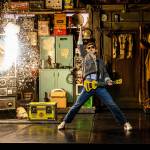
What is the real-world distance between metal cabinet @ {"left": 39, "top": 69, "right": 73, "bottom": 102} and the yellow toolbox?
8.88 feet

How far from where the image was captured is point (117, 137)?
9297 millimetres

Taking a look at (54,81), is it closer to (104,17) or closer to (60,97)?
(60,97)

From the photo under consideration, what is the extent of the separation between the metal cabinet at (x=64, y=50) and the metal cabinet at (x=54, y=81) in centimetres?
34

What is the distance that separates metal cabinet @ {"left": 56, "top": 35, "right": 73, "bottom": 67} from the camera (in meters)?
14.4

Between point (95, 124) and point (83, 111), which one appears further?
point (83, 111)

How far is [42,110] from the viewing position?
1155 centimetres

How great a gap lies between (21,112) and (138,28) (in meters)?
4.66

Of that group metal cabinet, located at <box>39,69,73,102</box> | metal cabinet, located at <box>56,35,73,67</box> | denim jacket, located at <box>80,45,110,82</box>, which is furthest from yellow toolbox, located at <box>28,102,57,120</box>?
metal cabinet, located at <box>56,35,73,67</box>

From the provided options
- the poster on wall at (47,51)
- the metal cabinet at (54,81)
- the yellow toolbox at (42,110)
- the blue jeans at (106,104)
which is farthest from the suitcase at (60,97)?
the blue jeans at (106,104)

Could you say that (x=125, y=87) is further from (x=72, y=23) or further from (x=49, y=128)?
(x=49, y=128)

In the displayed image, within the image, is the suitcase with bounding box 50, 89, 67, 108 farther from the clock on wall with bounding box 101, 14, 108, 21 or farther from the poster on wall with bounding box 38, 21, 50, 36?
the clock on wall with bounding box 101, 14, 108, 21

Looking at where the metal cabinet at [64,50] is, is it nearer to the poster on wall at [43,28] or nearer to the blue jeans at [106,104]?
the poster on wall at [43,28]
